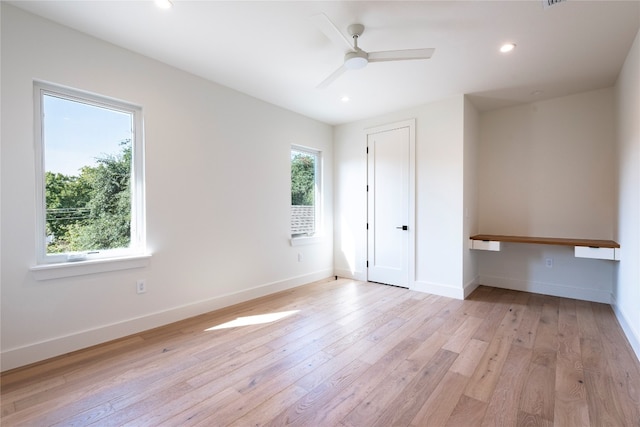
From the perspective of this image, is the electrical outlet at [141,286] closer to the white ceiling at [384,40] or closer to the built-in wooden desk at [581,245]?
the white ceiling at [384,40]

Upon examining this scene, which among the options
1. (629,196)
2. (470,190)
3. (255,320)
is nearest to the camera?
(629,196)

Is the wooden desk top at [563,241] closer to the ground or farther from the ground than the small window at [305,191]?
closer to the ground

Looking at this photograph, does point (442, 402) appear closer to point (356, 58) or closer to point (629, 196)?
point (356, 58)

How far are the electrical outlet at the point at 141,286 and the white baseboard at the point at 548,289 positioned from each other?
14.8 feet

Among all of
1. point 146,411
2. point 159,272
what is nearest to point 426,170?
point 159,272

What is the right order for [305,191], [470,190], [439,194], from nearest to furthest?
[439,194], [470,190], [305,191]

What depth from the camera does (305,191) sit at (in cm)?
471

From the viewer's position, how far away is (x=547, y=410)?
1704 mm

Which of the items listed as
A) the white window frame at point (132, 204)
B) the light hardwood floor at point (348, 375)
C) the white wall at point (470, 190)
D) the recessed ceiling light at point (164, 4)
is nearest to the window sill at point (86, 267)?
the white window frame at point (132, 204)

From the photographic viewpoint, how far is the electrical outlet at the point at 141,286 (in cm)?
276

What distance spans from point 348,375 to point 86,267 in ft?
7.67

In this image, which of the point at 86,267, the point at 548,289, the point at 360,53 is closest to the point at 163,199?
the point at 86,267

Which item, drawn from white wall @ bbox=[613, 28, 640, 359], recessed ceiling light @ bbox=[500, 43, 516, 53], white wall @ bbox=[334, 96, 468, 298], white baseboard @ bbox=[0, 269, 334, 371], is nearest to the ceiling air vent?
recessed ceiling light @ bbox=[500, 43, 516, 53]

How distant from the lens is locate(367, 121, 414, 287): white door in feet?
13.9
